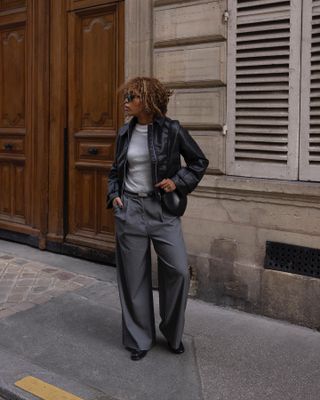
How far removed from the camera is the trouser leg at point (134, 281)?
4344 mm

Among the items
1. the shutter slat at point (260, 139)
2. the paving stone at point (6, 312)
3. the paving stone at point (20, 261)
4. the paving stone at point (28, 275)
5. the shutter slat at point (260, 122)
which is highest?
the shutter slat at point (260, 122)

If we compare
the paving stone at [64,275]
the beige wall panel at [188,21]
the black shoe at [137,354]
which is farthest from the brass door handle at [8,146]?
the black shoe at [137,354]

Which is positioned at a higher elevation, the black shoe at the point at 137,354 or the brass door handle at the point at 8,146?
the brass door handle at the point at 8,146

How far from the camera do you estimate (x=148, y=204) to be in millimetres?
4293

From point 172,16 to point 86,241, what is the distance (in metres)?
2.76

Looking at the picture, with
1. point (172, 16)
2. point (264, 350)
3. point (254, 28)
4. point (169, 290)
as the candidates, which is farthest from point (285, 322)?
point (172, 16)

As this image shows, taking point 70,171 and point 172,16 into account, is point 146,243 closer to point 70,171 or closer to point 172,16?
point 172,16

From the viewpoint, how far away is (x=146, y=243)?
4.36 metres

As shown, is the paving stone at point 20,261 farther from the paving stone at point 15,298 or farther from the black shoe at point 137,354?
the black shoe at point 137,354

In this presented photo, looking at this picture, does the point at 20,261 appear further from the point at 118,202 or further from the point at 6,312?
the point at 118,202

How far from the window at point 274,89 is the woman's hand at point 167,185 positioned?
1.37 meters

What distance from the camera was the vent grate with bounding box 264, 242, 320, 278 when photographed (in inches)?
196

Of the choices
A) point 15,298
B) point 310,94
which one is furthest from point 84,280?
point 310,94

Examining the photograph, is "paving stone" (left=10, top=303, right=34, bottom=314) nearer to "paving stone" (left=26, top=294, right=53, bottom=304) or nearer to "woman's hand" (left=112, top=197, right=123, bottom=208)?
"paving stone" (left=26, top=294, right=53, bottom=304)
